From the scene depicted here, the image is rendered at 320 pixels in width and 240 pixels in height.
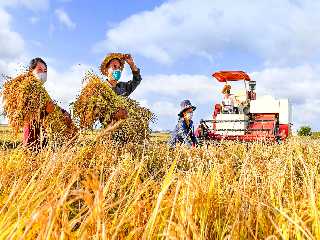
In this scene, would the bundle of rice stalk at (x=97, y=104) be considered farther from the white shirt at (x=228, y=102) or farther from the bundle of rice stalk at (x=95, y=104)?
the white shirt at (x=228, y=102)

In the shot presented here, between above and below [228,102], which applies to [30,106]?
below

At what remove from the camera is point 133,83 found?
7281mm

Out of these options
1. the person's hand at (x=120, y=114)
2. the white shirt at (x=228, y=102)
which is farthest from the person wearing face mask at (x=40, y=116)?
the white shirt at (x=228, y=102)

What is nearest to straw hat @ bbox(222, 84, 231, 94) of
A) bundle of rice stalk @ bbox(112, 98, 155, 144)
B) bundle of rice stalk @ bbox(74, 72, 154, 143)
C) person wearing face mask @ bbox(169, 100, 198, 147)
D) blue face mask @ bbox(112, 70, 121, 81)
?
person wearing face mask @ bbox(169, 100, 198, 147)

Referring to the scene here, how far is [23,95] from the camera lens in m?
5.92

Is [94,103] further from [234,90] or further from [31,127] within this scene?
[234,90]

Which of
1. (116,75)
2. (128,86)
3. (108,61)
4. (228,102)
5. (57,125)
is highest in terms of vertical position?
A: (228,102)

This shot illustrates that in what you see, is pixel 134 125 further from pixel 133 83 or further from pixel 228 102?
pixel 228 102

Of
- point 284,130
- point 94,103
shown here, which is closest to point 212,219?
point 94,103

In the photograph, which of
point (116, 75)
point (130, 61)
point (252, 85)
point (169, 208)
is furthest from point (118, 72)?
point (252, 85)

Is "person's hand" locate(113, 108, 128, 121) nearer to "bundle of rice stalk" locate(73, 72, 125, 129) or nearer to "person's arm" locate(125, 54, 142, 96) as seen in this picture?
"bundle of rice stalk" locate(73, 72, 125, 129)

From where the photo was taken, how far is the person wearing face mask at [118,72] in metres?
7.13

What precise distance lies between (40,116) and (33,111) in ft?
0.48

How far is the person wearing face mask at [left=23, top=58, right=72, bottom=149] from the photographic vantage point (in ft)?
20.0
